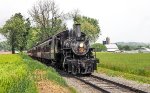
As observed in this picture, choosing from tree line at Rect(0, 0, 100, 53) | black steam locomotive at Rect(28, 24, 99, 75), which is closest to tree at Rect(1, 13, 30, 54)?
tree line at Rect(0, 0, 100, 53)

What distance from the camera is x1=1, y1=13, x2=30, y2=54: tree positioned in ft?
390

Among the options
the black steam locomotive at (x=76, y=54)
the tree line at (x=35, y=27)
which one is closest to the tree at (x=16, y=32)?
the tree line at (x=35, y=27)

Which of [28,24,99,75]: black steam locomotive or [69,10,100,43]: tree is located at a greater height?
[69,10,100,43]: tree

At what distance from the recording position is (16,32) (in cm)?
12431

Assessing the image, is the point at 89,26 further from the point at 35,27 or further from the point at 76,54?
the point at 76,54

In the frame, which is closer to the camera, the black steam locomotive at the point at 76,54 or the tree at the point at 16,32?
the black steam locomotive at the point at 76,54

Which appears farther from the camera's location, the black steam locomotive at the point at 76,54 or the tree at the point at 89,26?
the tree at the point at 89,26

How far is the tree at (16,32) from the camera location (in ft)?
390

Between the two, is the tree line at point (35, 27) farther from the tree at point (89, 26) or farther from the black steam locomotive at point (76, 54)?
the black steam locomotive at point (76, 54)

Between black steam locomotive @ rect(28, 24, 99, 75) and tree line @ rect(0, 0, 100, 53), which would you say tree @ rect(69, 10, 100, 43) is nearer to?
tree line @ rect(0, 0, 100, 53)

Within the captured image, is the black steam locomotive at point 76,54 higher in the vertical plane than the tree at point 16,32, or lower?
lower

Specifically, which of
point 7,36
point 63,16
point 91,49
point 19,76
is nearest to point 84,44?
point 91,49

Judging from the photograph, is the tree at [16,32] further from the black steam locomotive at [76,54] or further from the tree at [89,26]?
the black steam locomotive at [76,54]

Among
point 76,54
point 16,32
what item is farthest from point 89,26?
point 76,54
